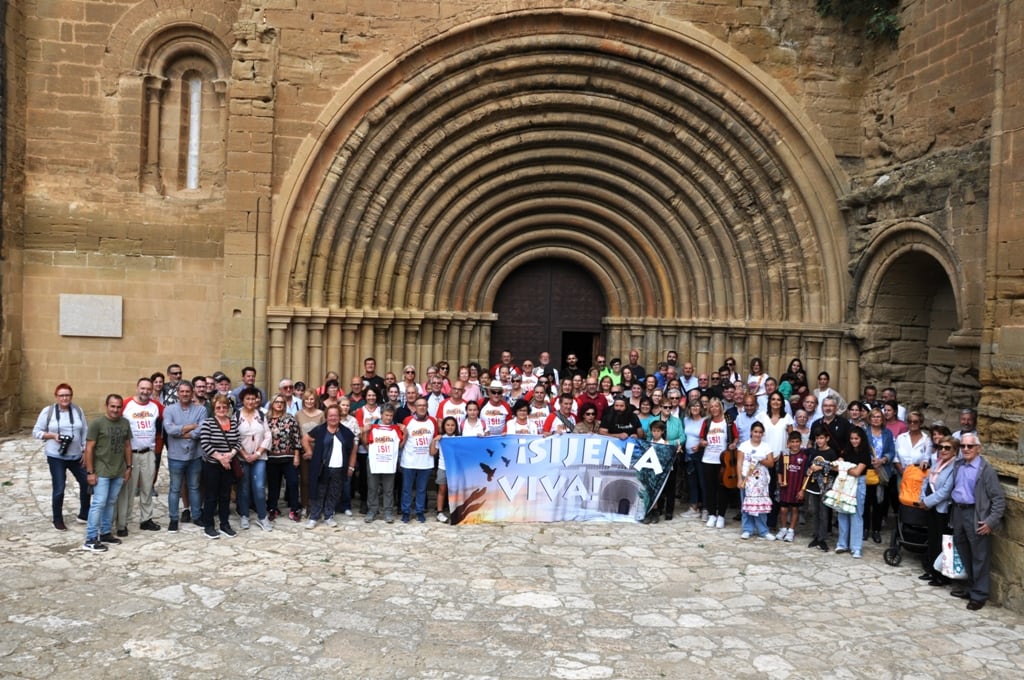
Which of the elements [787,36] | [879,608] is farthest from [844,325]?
[879,608]

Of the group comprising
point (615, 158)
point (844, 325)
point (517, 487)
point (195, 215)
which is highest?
point (615, 158)

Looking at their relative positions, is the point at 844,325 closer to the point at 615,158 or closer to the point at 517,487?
the point at 615,158

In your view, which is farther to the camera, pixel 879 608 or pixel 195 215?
pixel 195 215

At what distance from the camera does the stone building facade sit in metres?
12.0

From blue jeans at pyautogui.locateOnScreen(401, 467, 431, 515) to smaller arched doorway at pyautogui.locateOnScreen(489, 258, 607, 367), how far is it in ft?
18.5

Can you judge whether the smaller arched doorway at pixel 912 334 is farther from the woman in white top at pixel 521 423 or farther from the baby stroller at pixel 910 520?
the woman in white top at pixel 521 423

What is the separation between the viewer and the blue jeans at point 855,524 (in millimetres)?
8312

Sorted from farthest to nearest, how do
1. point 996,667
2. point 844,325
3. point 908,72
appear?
point 844,325
point 908,72
point 996,667

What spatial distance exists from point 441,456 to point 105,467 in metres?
3.39

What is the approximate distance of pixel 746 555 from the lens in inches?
322

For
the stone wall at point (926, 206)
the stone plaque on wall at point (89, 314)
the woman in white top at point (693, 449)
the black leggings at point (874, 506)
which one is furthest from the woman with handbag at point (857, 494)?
the stone plaque on wall at point (89, 314)

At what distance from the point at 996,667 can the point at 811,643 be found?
4.05ft

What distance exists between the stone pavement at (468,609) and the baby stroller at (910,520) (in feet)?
0.91

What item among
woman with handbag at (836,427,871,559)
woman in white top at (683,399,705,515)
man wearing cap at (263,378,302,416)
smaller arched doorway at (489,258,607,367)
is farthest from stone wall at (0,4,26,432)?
woman with handbag at (836,427,871,559)
